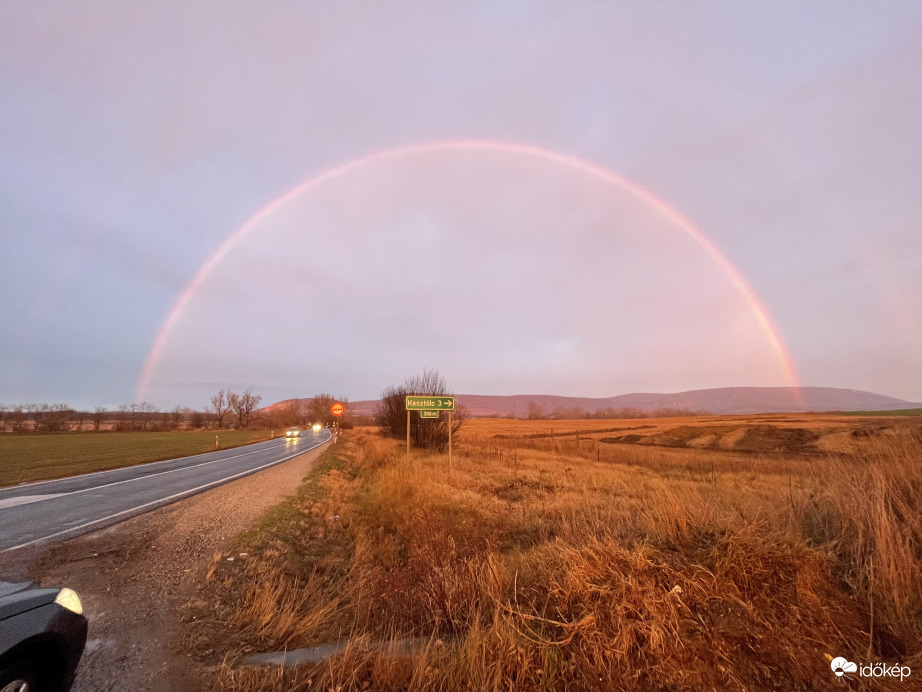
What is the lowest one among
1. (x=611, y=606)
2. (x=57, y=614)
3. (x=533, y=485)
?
(x=533, y=485)

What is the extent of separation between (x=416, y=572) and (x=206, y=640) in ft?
7.15

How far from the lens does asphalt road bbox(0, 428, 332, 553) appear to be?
795 cm

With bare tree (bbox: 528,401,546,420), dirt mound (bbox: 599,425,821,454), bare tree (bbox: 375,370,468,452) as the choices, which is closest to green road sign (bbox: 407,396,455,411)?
bare tree (bbox: 375,370,468,452)

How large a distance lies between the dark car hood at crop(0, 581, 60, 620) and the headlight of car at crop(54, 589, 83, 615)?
1.3 inches

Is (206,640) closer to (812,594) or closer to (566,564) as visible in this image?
(566,564)

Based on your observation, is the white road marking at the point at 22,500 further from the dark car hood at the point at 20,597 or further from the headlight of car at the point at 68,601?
the headlight of car at the point at 68,601

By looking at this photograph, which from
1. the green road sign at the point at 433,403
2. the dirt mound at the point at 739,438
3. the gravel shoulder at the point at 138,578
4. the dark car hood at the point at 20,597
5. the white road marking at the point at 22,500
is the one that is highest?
the green road sign at the point at 433,403

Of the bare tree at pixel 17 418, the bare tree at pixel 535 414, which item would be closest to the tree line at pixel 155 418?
the bare tree at pixel 17 418

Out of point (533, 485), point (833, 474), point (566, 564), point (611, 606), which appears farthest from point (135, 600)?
point (533, 485)

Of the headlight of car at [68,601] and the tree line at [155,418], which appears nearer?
the headlight of car at [68,601]

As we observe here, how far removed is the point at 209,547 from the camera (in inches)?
289

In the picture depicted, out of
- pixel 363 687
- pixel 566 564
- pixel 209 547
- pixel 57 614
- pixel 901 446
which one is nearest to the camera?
pixel 57 614

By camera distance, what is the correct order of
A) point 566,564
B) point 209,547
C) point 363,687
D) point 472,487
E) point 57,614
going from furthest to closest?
point 472,487, point 209,547, point 566,564, point 363,687, point 57,614

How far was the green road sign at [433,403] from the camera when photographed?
58.7 feet
